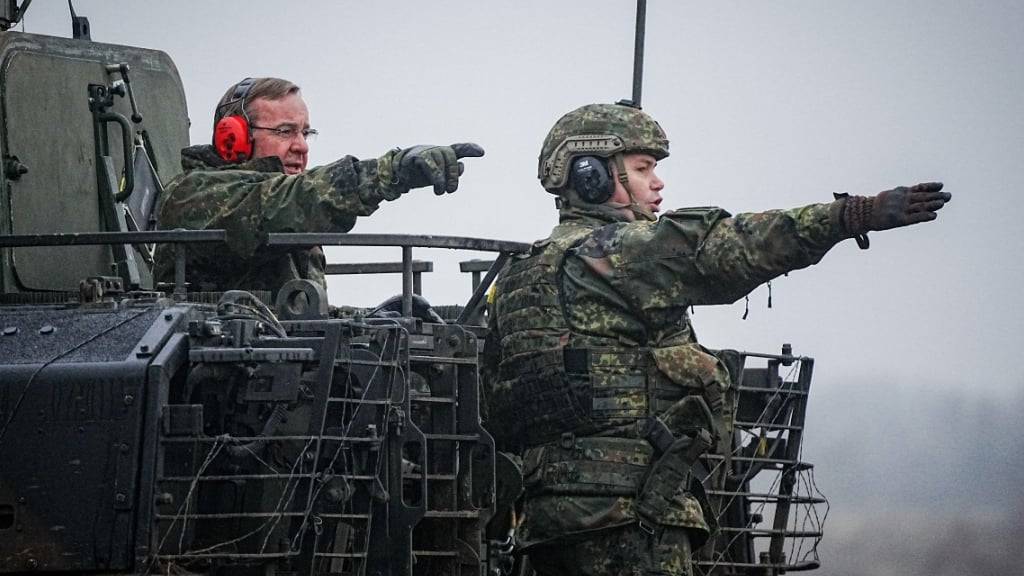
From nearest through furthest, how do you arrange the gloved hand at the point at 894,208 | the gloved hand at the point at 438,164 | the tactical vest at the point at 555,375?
1. the gloved hand at the point at 894,208
2. the gloved hand at the point at 438,164
3. the tactical vest at the point at 555,375

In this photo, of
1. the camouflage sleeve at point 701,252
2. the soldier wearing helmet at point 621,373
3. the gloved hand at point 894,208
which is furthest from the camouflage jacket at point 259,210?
the gloved hand at point 894,208

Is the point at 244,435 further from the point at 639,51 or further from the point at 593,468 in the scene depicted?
the point at 639,51

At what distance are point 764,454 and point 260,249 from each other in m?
3.30

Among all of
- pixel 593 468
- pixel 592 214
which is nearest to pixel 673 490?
pixel 593 468

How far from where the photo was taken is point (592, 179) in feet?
37.3

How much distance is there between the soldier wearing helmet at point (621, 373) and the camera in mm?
10516

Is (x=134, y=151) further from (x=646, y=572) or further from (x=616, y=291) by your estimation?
(x=646, y=572)

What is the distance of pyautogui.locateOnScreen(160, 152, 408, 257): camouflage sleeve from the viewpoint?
421 inches

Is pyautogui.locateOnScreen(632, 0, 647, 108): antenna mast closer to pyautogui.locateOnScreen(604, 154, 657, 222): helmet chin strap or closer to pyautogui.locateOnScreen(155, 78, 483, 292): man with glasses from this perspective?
pyautogui.locateOnScreen(604, 154, 657, 222): helmet chin strap

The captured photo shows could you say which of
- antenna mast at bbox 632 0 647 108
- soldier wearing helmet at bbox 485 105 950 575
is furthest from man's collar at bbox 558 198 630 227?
antenna mast at bbox 632 0 647 108

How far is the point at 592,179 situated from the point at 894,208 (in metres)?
2.11

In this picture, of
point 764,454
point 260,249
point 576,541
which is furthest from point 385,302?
point 764,454

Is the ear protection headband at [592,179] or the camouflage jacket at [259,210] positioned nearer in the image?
the camouflage jacket at [259,210]

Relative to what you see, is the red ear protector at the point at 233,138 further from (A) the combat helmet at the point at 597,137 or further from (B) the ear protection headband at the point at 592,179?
(B) the ear protection headband at the point at 592,179
